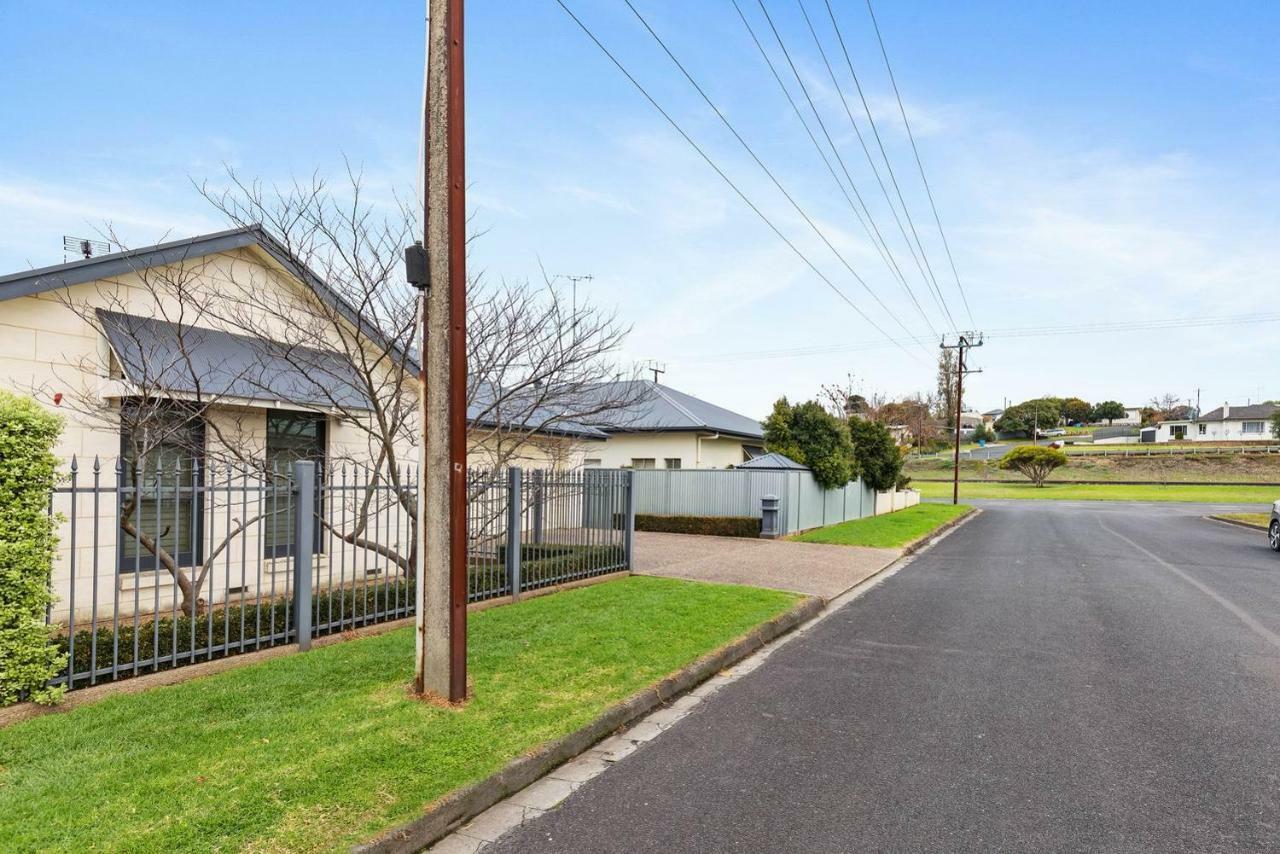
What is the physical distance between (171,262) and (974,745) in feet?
30.8

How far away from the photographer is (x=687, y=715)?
17.9 feet

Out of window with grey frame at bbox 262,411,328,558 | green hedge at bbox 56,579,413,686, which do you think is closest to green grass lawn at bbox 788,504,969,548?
window with grey frame at bbox 262,411,328,558

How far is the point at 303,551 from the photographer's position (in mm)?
6434

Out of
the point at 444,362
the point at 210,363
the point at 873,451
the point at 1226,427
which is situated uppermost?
the point at 1226,427

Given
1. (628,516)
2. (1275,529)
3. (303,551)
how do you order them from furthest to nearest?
(1275,529) → (628,516) → (303,551)

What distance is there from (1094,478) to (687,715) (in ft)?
229

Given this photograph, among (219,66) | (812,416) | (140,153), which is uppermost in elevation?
(219,66)

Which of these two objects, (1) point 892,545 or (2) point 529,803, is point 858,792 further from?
(1) point 892,545

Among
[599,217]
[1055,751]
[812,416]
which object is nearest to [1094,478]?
[812,416]

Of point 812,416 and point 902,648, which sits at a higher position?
point 812,416

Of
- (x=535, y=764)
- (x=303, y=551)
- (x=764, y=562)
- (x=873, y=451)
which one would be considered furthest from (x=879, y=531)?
(x=535, y=764)

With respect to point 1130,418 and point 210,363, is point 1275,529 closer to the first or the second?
point 210,363

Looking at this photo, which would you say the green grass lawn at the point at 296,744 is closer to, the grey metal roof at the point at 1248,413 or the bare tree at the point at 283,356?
the bare tree at the point at 283,356

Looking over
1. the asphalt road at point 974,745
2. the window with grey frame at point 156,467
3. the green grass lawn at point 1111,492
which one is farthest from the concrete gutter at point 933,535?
the green grass lawn at point 1111,492
